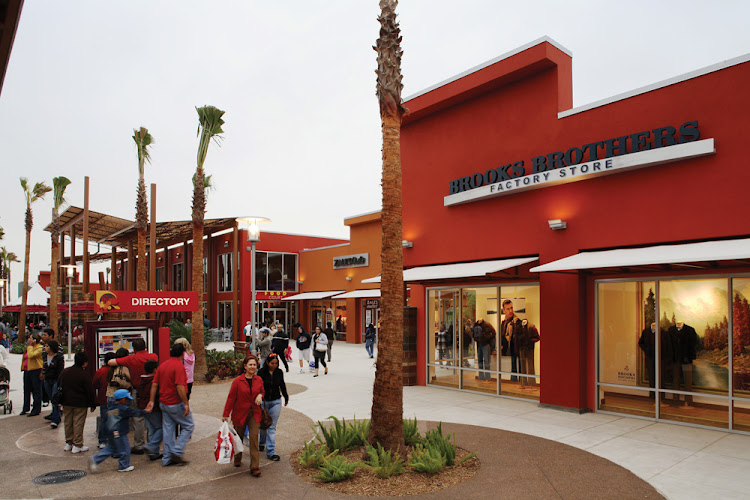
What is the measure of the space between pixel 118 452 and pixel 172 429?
0.71 meters

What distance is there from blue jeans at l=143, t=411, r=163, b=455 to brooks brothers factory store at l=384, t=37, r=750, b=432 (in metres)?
6.74

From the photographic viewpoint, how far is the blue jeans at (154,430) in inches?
292

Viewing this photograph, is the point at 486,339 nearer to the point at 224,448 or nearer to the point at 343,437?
the point at 343,437

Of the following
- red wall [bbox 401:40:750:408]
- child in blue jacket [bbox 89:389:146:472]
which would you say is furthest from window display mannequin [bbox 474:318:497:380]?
child in blue jacket [bbox 89:389:146:472]

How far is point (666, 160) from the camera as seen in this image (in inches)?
363

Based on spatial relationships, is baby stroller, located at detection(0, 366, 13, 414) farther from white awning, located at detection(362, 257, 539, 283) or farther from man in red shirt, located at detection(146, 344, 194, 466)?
white awning, located at detection(362, 257, 539, 283)

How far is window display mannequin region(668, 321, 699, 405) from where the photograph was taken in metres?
9.45

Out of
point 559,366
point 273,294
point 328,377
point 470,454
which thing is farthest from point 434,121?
point 273,294

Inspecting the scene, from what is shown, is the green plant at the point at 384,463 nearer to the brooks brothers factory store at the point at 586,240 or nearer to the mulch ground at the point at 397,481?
the mulch ground at the point at 397,481

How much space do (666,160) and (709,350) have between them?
348 cm

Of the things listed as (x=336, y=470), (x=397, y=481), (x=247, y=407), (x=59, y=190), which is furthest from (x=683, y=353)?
(x=59, y=190)

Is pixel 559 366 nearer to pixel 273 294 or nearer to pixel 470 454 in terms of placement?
pixel 470 454

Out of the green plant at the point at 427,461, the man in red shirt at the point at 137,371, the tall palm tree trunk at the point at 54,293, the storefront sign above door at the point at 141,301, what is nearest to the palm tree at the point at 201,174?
the storefront sign above door at the point at 141,301

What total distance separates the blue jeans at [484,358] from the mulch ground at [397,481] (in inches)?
231
